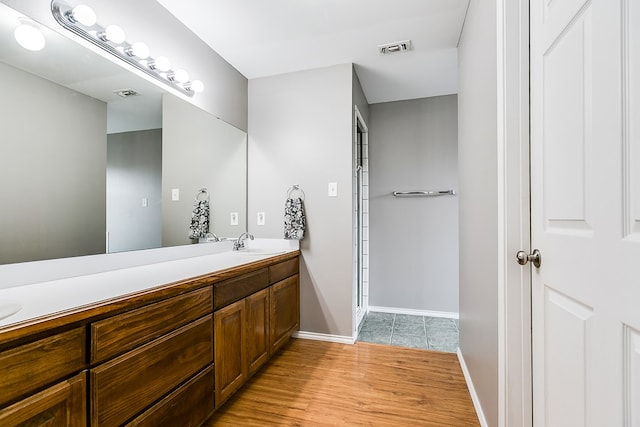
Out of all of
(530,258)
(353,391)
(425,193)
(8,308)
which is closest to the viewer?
(8,308)

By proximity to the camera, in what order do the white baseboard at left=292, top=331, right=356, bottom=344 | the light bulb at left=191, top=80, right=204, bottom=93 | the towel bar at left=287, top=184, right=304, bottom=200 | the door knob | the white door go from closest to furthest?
the white door < the door knob < the light bulb at left=191, top=80, right=204, bottom=93 < the white baseboard at left=292, top=331, right=356, bottom=344 < the towel bar at left=287, top=184, right=304, bottom=200

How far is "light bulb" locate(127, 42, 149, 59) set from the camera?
1655mm

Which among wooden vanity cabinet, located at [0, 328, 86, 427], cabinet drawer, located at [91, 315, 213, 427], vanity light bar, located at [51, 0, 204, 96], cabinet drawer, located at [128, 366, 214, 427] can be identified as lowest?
cabinet drawer, located at [128, 366, 214, 427]

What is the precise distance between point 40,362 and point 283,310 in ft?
5.31

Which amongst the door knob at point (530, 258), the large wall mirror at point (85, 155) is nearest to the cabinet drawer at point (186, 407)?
the large wall mirror at point (85, 155)

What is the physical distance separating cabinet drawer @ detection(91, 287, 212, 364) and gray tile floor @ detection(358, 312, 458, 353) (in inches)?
67.5

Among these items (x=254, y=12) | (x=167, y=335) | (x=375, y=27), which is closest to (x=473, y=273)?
(x=167, y=335)

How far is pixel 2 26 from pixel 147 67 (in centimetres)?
65

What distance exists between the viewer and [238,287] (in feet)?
5.71

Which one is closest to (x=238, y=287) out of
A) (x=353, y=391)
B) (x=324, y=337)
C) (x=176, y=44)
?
(x=353, y=391)

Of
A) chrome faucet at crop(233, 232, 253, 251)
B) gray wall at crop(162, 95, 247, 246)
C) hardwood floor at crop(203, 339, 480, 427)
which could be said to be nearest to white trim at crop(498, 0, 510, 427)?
hardwood floor at crop(203, 339, 480, 427)

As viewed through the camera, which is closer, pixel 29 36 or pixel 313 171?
pixel 29 36

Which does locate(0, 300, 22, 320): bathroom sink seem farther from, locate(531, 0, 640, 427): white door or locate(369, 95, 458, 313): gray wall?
locate(369, 95, 458, 313): gray wall

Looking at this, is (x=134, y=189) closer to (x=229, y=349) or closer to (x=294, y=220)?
(x=229, y=349)
